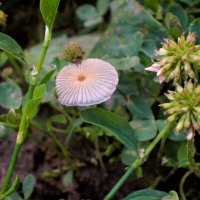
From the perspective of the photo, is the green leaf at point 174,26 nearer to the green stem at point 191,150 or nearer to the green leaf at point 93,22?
the green stem at point 191,150

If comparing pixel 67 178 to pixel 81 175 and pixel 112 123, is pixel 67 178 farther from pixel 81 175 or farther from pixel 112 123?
pixel 112 123

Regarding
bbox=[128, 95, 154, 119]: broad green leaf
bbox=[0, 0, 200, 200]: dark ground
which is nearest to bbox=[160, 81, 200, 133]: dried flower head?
bbox=[128, 95, 154, 119]: broad green leaf

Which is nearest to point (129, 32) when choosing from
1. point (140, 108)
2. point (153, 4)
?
point (153, 4)

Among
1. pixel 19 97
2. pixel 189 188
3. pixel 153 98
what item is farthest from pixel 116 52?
pixel 189 188

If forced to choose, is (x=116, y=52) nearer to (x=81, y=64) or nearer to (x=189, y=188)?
(x=81, y=64)

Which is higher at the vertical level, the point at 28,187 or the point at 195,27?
the point at 195,27

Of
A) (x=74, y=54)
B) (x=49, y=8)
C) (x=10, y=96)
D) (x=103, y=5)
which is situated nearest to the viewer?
(x=49, y=8)
